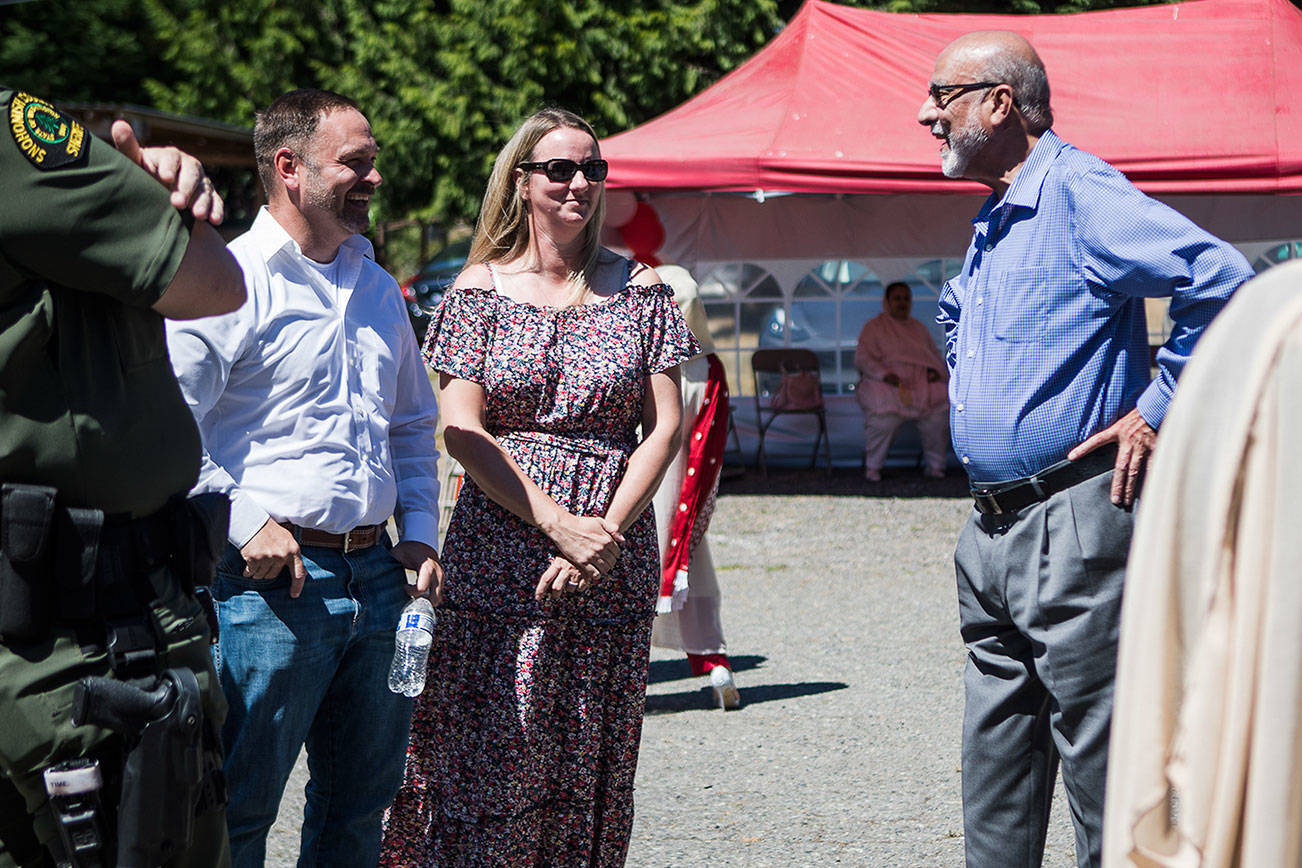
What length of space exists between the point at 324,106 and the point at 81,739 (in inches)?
56.9

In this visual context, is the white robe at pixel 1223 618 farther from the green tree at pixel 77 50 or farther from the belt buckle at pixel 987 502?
the green tree at pixel 77 50

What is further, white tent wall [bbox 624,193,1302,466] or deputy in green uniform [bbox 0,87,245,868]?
white tent wall [bbox 624,193,1302,466]

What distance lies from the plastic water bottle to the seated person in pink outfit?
30.4 ft

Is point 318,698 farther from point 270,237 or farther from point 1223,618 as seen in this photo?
point 1223,618

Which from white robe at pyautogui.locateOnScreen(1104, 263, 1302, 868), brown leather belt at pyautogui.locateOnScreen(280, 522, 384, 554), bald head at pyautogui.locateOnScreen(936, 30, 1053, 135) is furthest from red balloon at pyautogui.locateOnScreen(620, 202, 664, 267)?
white robe at pyautogui.locateOnScreen(1104, 263, 1302, 868)

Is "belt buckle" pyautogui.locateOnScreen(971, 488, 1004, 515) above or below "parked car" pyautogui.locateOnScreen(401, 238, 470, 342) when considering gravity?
above

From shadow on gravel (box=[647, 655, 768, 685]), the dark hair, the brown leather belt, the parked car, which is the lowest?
the parked car

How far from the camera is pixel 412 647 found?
2.96m

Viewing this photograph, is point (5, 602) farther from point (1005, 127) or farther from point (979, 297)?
point (1005, 127)

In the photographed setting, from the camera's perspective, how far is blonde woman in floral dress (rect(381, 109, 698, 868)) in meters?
3.28

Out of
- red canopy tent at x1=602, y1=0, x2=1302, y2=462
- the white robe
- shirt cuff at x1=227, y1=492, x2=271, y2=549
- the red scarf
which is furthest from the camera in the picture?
red canopy tent at x1=602, y1=0, x2=1302, y2=462

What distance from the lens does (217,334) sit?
2695 millimetres

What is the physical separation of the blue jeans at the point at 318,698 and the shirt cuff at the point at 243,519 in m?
0.12

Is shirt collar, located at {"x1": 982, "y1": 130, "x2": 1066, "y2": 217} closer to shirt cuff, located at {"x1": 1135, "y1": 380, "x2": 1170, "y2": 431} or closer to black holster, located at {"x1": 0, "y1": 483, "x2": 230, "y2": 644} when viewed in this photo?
shirt cuff, located at {"x1": 1135, "y1": 380, "x2": 1170, "y2": 431}
